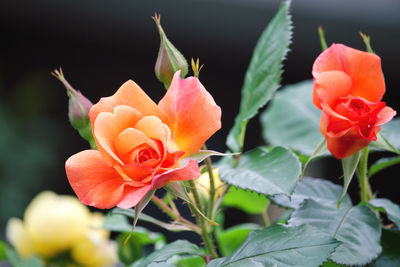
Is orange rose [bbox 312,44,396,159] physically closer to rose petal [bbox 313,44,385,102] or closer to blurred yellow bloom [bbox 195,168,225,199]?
rose petal [bbox 313,44,385,102]

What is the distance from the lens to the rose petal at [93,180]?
1.10ft

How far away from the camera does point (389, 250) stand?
0.43 meters

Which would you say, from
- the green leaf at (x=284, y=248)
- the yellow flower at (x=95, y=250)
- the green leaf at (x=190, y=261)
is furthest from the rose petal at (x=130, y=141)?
the yellow flower at (x=95, y=250)

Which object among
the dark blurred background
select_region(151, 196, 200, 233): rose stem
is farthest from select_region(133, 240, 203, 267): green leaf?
the dark blurred background

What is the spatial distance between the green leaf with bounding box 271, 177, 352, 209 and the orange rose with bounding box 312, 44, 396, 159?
96mm

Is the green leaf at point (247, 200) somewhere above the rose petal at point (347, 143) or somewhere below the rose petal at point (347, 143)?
below

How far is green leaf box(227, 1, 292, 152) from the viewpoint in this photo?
479 mm

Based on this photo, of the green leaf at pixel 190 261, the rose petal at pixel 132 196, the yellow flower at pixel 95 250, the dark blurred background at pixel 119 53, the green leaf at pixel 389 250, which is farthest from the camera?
the dark blurred background at pixel 119 53

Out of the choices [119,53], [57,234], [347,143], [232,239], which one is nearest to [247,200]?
[232,239]

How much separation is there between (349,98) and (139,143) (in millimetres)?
156

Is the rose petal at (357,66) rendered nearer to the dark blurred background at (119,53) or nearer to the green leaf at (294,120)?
the green leaf at (294,120)

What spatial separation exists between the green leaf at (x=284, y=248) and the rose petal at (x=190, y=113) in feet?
0.29

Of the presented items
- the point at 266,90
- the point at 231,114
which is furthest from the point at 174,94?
the point at 231,114

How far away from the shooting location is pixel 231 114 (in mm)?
2660
